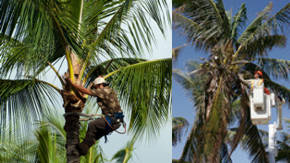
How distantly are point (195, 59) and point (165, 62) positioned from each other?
0.77m

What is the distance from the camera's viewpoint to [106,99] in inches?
265

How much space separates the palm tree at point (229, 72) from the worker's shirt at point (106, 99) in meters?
1.76

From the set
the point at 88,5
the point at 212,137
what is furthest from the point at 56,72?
the point at 212,137

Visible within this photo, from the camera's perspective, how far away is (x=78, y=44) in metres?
7.20

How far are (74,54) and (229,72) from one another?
2585mm

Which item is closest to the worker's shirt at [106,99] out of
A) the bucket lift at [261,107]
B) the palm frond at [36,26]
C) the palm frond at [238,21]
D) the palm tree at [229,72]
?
the palm frond at [36,26]

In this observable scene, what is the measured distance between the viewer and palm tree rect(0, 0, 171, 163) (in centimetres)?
672

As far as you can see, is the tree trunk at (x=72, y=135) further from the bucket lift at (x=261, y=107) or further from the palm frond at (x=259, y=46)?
the palm frond at (x=259, y=46)

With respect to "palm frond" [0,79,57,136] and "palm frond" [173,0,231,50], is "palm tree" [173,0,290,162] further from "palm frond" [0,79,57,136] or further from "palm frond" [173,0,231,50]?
"palm frond" [0,79,57,136]

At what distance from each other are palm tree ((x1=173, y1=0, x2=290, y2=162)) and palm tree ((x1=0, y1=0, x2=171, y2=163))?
0.89m

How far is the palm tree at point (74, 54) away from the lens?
6719mm

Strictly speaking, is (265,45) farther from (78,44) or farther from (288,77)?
(78,44)

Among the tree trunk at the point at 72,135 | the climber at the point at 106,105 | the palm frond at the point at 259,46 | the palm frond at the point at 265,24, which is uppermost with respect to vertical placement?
the palm frond at the point at 265,24

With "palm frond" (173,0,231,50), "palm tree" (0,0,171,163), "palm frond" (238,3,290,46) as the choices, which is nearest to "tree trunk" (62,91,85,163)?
"palm tree" (0,0,171,163)
